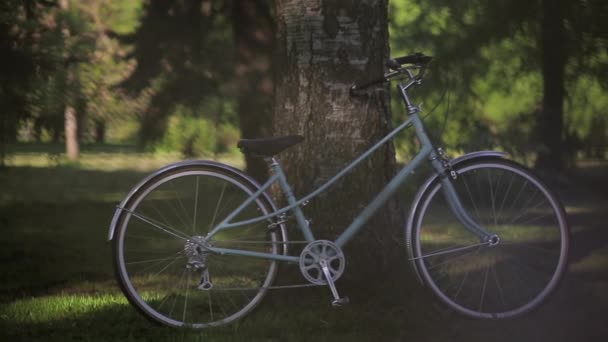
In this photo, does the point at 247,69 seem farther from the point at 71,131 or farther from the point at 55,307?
the point at 55,307

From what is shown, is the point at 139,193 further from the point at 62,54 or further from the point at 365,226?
the point at 62,54

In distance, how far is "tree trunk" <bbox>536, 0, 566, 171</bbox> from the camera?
9656 mm

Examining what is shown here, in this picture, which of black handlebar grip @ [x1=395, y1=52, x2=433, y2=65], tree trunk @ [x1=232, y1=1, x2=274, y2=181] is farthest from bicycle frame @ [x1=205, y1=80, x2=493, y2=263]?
tree trunk @ [x1=232, y1=1, x2=274, y2=181]

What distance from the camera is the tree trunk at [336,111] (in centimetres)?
474

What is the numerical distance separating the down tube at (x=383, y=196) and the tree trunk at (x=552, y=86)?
232 inches

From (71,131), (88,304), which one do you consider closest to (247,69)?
(71,131)

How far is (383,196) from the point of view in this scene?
4.31 metres

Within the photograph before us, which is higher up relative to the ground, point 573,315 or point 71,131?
point 71,131

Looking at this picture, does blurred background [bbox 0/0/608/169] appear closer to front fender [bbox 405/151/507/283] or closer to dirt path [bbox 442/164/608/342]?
dirt path [bbox 442/164/608/342]

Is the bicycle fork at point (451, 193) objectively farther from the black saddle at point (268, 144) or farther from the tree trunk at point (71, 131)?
the tree trunk at point (71, 131)

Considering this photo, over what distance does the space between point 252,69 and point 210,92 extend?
1.82 feet

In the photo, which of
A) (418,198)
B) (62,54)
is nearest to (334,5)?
(418,198)

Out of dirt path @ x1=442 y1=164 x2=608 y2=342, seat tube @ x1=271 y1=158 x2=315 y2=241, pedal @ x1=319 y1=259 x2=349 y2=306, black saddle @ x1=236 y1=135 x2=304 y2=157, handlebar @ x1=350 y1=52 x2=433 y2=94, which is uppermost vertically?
handlebar @ x1=350 y1=52 x2=433 y2=94

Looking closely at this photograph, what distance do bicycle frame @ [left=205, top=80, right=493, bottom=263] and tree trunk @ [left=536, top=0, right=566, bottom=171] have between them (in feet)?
19.3
